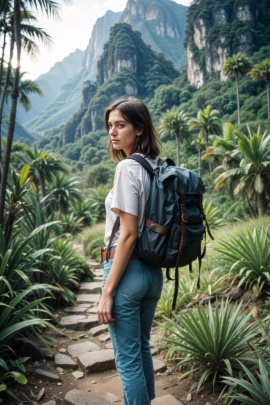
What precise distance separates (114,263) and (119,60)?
9692 centimetres

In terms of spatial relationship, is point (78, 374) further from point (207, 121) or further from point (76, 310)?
point (207, 121)

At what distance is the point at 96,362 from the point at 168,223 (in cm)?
213

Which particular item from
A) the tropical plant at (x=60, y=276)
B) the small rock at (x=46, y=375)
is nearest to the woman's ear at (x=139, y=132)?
the small rock at (x=46, y=375)

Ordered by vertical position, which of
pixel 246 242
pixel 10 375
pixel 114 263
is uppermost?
pixel 114 263

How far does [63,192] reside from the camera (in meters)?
18.7

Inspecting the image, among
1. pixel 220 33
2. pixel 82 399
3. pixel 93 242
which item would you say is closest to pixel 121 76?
pixel 220 33

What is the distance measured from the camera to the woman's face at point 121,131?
4.81 ft

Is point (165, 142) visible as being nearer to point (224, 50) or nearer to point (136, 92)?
point (224, 50)

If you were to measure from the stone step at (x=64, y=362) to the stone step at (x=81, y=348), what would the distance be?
18 centimetres

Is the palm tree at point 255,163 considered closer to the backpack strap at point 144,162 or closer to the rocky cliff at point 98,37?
the backpack strap at point 144,162

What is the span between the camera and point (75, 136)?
9238cm

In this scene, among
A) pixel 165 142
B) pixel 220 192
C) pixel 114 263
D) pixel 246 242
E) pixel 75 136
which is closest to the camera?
pixel 114 263

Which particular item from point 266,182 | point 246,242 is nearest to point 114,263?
point 246,242

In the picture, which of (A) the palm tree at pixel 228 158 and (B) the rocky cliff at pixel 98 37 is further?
(B) the rocky cliff at pixel 98 37
